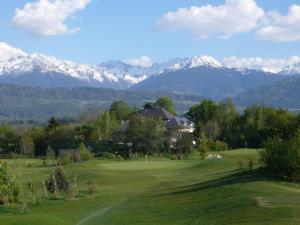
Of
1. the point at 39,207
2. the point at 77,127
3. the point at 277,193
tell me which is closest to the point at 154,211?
the point at 277,193

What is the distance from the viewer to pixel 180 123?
500 ft

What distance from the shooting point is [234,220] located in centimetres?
3183

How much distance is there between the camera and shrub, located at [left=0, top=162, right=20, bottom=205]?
158ft

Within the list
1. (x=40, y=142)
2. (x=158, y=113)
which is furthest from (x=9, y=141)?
(x=158, y=113)

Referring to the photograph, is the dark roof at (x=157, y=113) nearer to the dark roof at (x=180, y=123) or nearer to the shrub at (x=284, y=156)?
the dark roof at (x=180, y=123)

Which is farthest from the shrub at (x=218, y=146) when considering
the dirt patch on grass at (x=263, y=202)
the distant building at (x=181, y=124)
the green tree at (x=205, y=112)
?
the dirt patch on grass at (x=263, y=202)

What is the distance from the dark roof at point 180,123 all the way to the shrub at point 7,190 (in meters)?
93.8

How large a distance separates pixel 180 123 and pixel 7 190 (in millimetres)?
105751

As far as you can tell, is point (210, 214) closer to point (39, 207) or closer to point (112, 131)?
point (39, 207)

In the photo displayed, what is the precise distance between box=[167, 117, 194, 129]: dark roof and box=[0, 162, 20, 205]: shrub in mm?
93793

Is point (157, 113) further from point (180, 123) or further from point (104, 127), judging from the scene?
point (104, 127)

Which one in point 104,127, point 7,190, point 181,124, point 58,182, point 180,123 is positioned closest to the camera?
point 7,190

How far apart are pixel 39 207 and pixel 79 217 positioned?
24.2 ft

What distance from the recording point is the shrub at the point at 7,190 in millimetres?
48222
